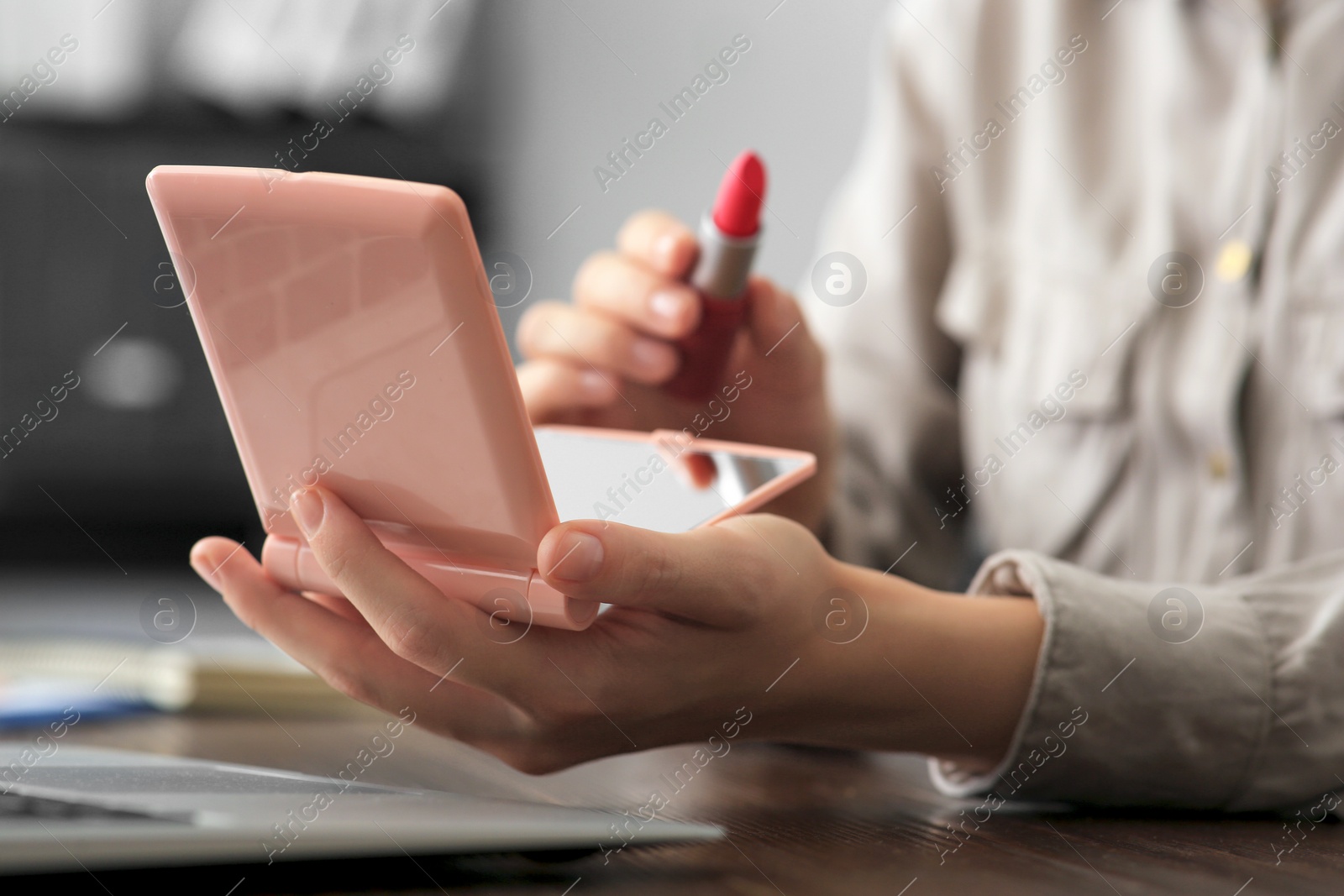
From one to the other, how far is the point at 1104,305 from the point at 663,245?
1.29ft

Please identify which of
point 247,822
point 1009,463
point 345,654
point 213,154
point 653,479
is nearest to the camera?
point 247,822

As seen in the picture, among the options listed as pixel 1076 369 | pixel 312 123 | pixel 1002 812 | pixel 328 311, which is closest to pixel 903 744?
pixel 1002 812

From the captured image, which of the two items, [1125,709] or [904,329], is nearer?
[1125,709]

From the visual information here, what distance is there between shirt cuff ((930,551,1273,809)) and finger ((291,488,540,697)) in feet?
0.75

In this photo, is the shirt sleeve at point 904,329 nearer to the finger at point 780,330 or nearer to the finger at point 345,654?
the finger at point 780,330

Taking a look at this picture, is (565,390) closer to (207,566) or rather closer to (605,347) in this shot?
(605,347)

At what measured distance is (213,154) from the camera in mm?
2145

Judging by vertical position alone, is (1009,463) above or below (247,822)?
below

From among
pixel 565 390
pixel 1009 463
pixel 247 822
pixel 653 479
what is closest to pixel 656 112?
pixel 1009 463

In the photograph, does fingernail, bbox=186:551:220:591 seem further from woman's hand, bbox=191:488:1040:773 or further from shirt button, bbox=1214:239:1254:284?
shirt button, bbox=1214:239:1254:284

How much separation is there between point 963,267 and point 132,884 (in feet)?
2.64

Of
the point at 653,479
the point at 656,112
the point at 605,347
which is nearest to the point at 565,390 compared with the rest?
the point at 605,347

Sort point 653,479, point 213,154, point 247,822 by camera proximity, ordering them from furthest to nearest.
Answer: point 213,154, point 653,479, point 247,822

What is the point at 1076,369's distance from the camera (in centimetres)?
85
